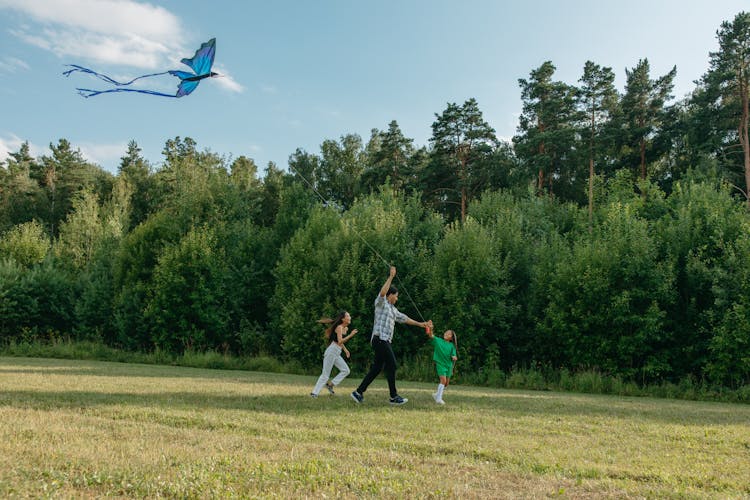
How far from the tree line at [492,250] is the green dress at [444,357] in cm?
639

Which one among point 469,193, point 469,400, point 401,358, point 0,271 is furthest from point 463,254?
point 0,271

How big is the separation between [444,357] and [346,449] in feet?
20.3

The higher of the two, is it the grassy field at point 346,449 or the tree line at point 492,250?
the tree line at point 492,250

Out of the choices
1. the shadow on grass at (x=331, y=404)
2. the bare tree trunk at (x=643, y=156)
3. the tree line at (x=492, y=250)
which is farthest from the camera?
the bare tree trunk at (x=643, y=156)

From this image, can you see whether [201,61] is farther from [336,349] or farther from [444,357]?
[444,357]

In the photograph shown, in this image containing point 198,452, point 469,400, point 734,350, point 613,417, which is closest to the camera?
point 198,452

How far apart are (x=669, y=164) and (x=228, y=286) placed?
35.7 m

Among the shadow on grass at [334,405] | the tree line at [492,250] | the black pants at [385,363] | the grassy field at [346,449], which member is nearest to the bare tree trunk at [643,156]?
the tree line at [492,250]

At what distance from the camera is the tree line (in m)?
23.5

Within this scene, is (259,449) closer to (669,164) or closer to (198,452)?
(198,452)

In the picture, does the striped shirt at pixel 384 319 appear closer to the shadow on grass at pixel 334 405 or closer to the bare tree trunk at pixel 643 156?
the shadow on grass at pixel 334 405

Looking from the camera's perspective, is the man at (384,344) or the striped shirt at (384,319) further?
the striped shirt at (384,319)

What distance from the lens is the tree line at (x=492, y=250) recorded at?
23531 mm

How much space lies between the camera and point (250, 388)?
15016mm
